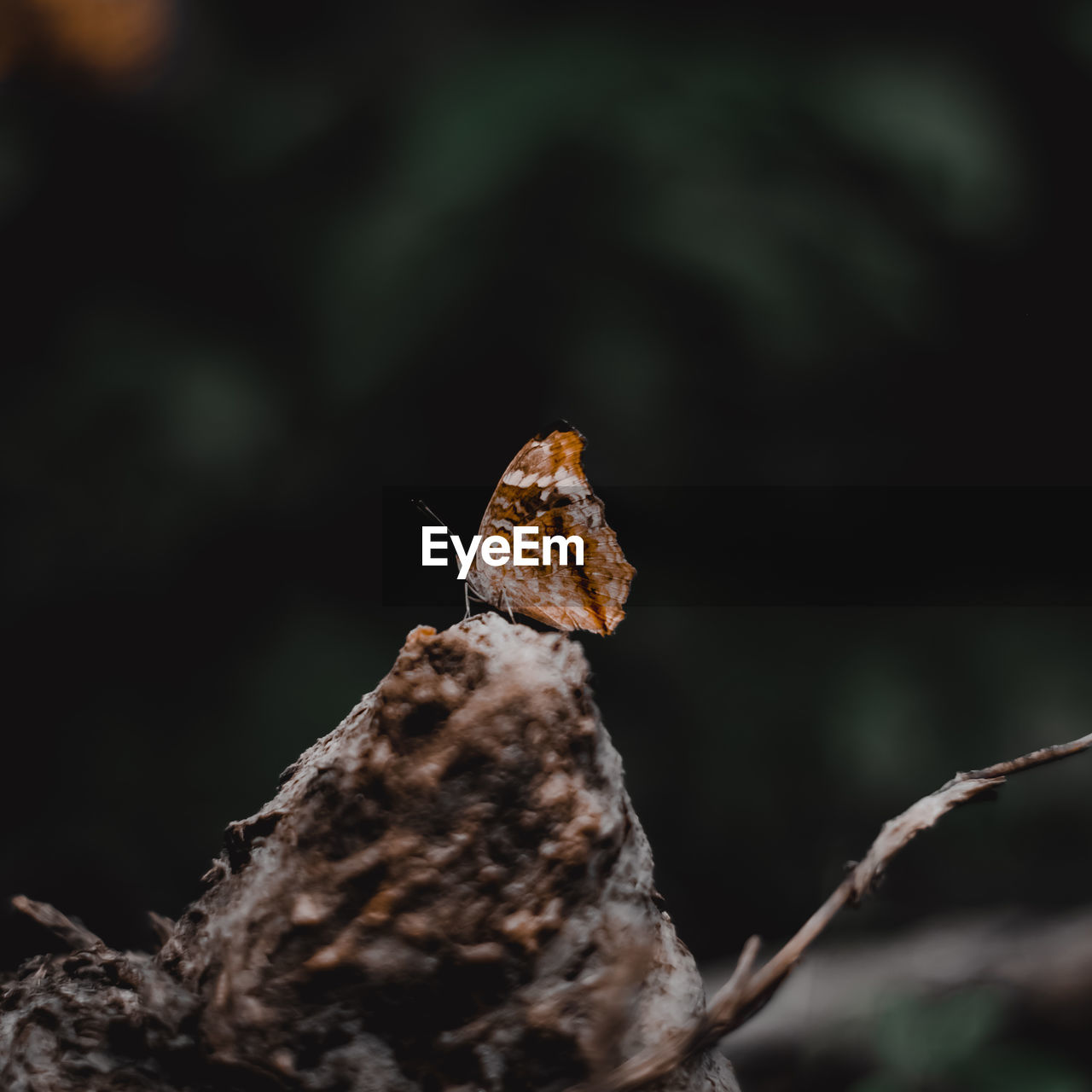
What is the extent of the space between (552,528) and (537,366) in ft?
0.86

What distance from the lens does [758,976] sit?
1.68 ft

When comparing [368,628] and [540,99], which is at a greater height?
[540,99]

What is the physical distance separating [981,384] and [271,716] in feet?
2.48

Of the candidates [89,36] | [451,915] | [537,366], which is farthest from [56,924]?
Result: [89,36]

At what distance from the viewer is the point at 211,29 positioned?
0.87 metres

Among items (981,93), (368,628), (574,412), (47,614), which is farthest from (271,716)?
(981,93)

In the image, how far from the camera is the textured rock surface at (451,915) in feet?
1.79

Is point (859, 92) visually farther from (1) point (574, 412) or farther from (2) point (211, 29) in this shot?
(2) point (211, 29)

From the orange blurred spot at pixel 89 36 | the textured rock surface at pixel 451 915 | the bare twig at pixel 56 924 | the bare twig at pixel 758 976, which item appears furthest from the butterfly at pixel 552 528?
the orange blurred spot at pixel 89 36

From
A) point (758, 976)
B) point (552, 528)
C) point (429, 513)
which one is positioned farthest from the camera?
point (429, 513)

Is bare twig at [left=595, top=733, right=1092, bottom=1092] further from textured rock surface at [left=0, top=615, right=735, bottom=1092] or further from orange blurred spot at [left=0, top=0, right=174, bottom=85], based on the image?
orange blurred spot at [left=0, top=0, right=174, bottom=85]

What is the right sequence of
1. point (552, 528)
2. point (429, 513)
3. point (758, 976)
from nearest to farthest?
point (758, 976) < point (552, 528) < point (429, 513)

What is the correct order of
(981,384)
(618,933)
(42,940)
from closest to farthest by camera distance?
1. (618,933)
2. (42,940)
3. (981,384)

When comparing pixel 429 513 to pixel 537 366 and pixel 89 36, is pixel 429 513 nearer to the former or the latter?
pixel 537 366
